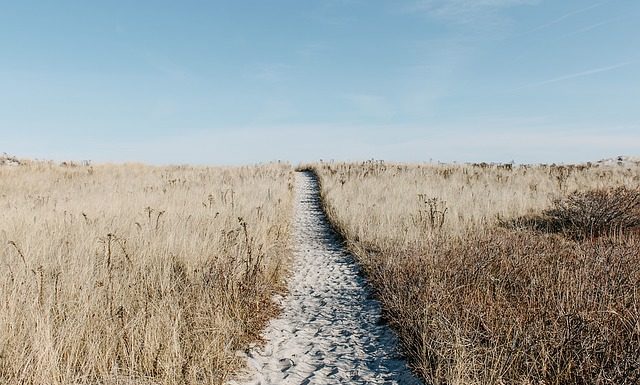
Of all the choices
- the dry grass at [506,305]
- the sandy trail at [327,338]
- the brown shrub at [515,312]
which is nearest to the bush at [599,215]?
the dry grass at [506,305]

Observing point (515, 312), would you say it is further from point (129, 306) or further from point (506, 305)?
point (129, 306)

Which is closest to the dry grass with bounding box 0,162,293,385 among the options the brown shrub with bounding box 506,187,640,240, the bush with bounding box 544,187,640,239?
the brown shrub with bounding box 506,187,640,240

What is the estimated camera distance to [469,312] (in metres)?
4.04

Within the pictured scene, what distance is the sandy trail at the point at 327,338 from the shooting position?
3748 mm

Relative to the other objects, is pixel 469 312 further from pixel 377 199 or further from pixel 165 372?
pixel 377 199

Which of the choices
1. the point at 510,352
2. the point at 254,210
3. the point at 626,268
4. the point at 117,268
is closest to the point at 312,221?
the point at 254,210

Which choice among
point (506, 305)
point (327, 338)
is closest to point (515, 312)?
point (506, 305)

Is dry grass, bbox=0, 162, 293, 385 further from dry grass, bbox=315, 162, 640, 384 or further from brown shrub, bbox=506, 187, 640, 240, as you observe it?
brown shrub, bbox=506, 187, 640, 240

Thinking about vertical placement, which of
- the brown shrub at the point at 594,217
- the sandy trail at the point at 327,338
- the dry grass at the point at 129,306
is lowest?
the sandy trail at the point at 327,338

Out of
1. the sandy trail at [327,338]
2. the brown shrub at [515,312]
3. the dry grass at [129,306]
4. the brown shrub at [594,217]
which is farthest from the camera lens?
the brown shrub at [594,217]

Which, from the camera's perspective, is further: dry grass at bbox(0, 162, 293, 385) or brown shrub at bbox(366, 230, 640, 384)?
dry grass at bbox(0, 162, 293, 385)

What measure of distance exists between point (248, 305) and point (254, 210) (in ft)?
20.6

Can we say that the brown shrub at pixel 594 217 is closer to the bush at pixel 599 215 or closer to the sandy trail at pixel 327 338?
the bush at pixel 599 215

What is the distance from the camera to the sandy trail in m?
3.75
